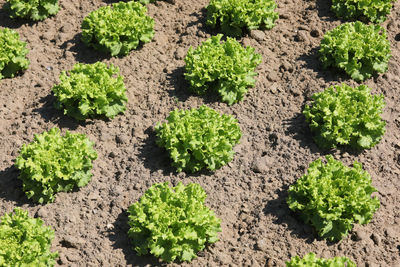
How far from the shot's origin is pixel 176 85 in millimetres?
9625

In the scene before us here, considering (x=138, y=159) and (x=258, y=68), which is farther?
(x=258, y=68)

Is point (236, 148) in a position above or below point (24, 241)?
above

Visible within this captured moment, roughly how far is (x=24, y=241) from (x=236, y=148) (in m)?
3.34

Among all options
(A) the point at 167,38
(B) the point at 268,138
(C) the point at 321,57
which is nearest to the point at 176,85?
(A) the point at 167,38

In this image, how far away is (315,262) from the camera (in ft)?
23.5

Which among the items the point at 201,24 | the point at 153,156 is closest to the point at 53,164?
the point at 153,156

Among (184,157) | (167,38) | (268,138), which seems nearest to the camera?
(184,157)

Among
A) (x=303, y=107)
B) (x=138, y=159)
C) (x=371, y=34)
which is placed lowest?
(x=138, y=159)

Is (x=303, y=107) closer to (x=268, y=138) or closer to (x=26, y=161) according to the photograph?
(x=268, y=138)

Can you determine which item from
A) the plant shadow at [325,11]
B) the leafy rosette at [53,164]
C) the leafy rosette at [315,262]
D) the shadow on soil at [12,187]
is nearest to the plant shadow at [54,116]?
the leafy rosette at [53,164]

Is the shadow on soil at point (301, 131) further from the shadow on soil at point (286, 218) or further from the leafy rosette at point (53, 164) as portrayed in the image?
the leafy rosette at point (53, 164)

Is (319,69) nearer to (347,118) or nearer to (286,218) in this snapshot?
(347,118)

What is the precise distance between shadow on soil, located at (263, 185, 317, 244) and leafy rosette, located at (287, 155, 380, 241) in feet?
0.41

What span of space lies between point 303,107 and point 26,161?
4.34 meters
